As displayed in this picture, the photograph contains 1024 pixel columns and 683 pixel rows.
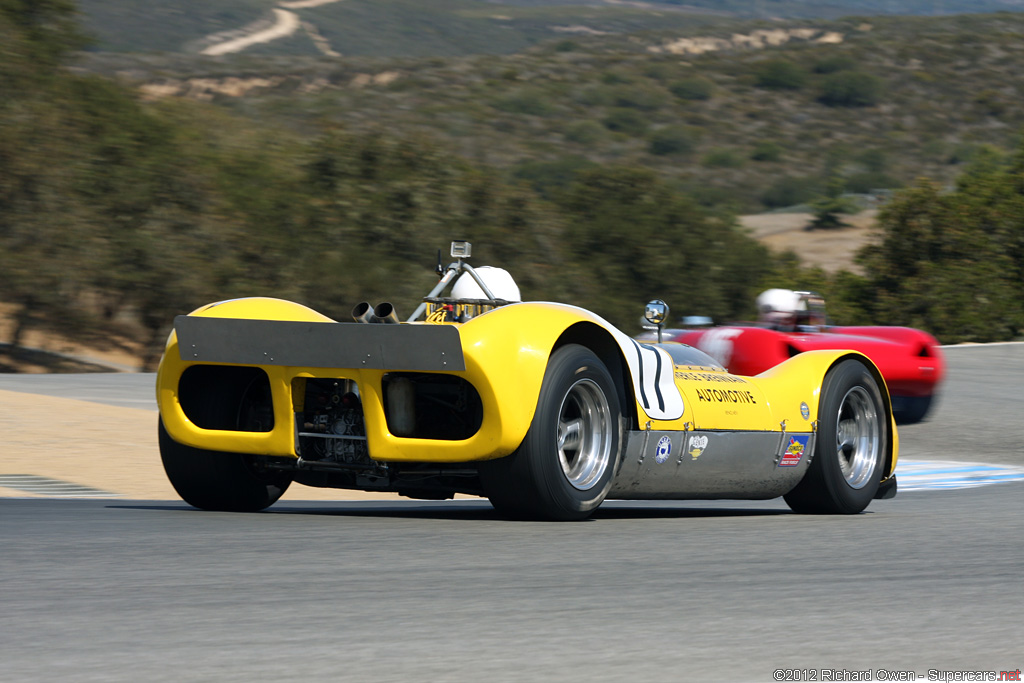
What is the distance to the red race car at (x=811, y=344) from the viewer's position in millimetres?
12969

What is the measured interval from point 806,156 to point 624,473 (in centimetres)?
6532

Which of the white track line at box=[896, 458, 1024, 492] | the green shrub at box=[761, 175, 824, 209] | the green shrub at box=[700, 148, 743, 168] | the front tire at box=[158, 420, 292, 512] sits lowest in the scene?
the white track line at box=[896, 458, 1024, 492]

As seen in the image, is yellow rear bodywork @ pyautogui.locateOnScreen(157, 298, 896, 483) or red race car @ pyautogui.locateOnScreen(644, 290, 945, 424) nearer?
yellow rear bodywork @ pyautogui.locateOnScreen(157, 298, 896, 483)

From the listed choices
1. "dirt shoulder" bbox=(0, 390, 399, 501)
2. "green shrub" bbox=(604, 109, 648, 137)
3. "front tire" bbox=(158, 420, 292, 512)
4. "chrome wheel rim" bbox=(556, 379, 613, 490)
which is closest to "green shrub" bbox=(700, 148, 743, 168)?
"green shrub" bbox=(604, 109, 648, 137)

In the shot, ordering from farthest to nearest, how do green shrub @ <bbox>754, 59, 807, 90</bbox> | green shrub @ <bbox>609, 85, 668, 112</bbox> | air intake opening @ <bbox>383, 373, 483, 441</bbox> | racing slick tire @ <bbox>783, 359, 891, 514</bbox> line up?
green shrub @ <bbox>754, 59, 807, 90</bbox>, green shrub @ <bbox>609, 85, 668, 112</bbox>, racing slick tire @ <bbox>783, 359, 891, 514</bbox>, air intake opening @ <bbox>383, 373, 483, 441</bbox>

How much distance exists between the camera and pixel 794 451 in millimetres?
7730

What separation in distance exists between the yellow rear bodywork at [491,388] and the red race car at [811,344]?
3.85m

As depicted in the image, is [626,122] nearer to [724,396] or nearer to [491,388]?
[724,396]

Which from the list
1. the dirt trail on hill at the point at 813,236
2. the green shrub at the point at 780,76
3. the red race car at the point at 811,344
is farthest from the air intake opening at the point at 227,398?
the green shrub at the point at 780,76

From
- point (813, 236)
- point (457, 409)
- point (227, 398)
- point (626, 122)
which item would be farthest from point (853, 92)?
point (457, 409)

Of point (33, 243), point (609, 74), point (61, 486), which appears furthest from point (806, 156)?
point (61, 486)

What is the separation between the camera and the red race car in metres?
13.0

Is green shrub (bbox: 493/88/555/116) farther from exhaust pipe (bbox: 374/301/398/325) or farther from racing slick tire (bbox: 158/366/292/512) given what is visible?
exhaust pipe (bbox: 374/301/398/325)

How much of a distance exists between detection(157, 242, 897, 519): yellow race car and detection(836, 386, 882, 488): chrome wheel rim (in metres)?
0.73
